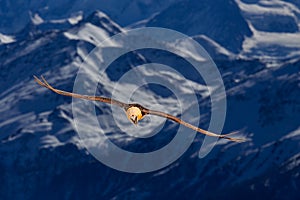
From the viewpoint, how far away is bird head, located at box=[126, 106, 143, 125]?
266 ft

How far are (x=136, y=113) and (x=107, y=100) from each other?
3.38 m

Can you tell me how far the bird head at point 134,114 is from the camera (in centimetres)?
8100

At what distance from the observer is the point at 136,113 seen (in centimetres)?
8119

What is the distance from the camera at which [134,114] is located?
8106cm

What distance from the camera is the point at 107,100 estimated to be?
7894cm
